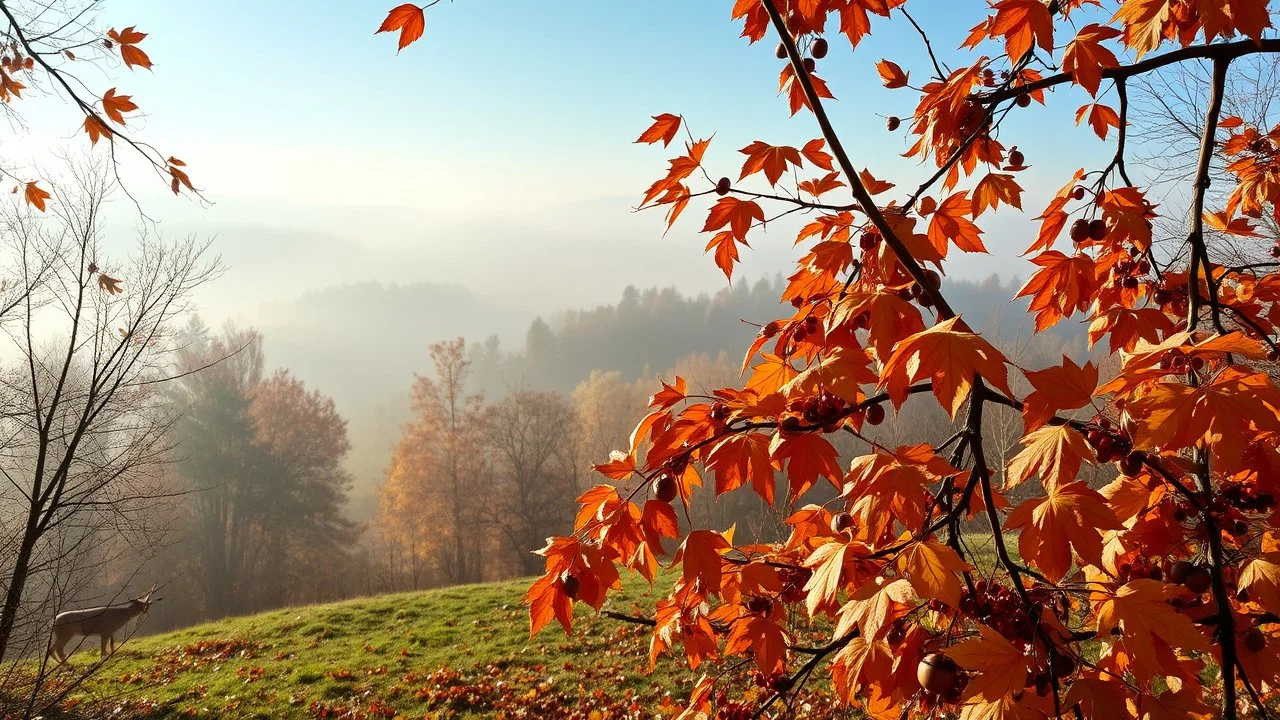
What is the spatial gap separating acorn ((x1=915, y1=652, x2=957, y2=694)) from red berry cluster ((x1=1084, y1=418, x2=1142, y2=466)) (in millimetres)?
566

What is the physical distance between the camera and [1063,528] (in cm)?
113

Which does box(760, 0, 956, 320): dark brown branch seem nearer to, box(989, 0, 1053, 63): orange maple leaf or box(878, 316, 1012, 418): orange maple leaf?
box(878, 316, 1012, 418): orange maple leaf

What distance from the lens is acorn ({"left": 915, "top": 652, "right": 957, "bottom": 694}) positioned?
110 cm

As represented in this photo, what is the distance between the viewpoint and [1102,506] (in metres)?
1.14

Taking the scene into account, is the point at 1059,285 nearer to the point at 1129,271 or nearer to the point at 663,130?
the point at 1129,271

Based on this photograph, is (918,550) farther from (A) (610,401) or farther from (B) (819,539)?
(A) (610,401)

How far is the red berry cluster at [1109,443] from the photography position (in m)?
1.24

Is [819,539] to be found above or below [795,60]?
below

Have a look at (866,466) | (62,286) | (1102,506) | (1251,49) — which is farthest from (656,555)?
(62,286)

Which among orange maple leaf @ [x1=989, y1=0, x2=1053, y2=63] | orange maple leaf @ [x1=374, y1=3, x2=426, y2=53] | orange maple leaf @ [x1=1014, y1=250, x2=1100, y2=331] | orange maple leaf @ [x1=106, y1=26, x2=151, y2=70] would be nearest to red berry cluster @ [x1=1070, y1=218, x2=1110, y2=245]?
orange maple leaf @ [x1=1014, y1=250, x2=1100, y2=331]

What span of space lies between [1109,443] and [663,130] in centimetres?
138

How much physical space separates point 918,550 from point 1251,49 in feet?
6.58

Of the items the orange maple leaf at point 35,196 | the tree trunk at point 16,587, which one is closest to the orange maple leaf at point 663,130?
the orange maple leaf at point 35,196

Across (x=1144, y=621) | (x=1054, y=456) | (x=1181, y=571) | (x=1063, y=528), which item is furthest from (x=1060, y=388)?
(x=1181, y=571)
